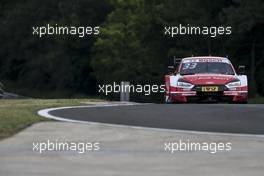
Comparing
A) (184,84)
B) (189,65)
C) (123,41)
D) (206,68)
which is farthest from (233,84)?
(123,41)

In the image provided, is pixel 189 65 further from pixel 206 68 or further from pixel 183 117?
pixel 183 117

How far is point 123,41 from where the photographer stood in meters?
67.9

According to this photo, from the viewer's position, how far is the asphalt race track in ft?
45.7

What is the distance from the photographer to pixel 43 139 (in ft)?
40.6

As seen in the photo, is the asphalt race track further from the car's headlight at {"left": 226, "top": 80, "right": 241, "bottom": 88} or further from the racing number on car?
the racing number on car

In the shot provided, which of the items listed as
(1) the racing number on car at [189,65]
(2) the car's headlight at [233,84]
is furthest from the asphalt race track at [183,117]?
(1) the racing number on car at [189,65]

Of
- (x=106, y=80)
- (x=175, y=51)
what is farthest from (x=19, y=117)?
(x=106, y=80)

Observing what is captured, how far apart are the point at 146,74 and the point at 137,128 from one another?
51.7 metres

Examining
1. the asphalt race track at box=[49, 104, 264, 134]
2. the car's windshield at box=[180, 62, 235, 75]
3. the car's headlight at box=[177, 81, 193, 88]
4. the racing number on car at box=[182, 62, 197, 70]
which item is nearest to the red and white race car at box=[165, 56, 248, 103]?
the car's headlight at box=[177, 81, 193, 88]

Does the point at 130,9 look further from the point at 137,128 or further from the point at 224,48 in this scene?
the point at 137,128

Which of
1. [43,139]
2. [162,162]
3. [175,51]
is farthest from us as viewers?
[175,51]

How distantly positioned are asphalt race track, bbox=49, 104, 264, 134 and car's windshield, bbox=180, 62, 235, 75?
5.27 m

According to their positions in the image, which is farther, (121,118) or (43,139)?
(121,118)

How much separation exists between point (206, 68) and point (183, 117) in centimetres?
808
